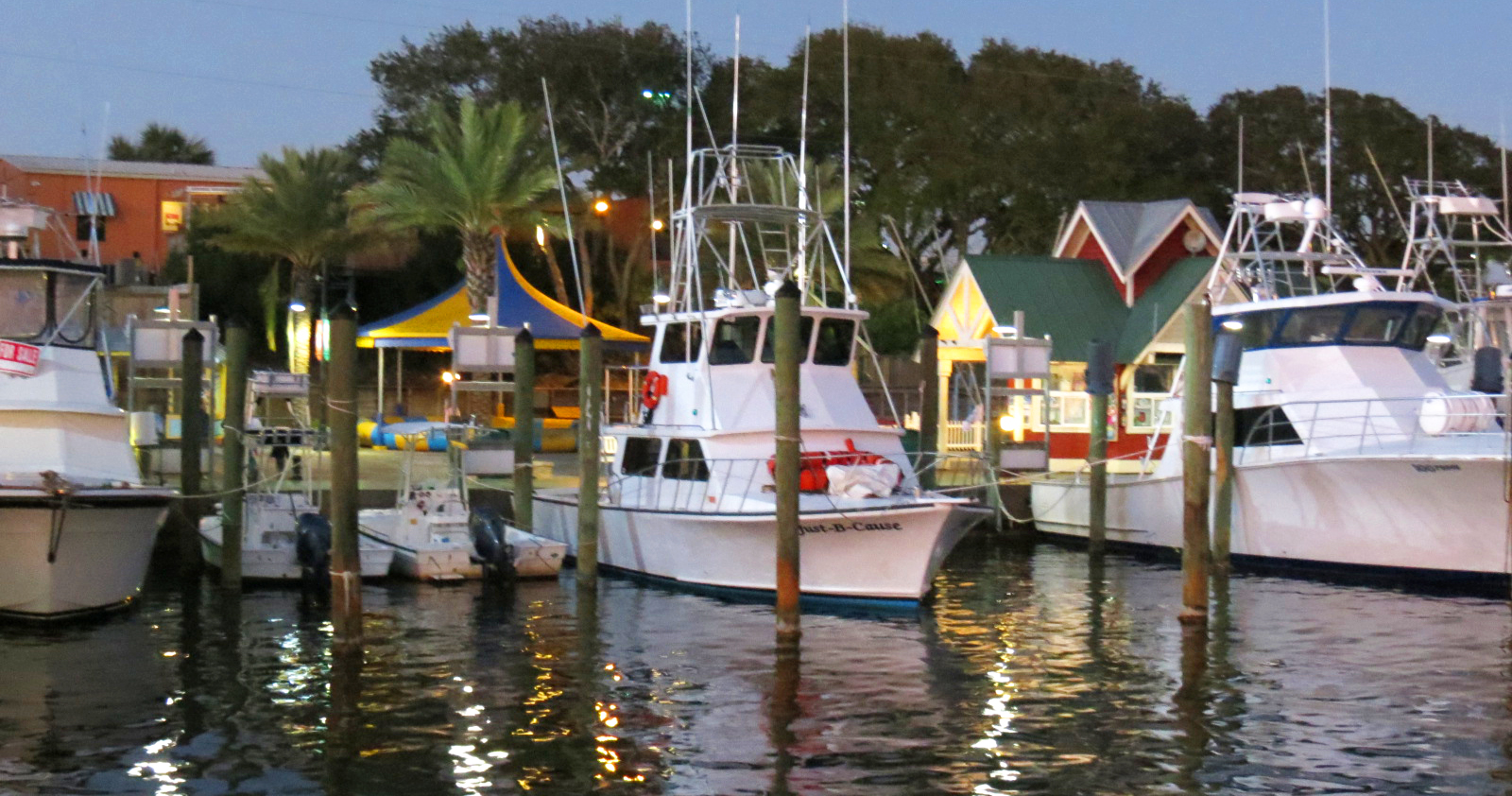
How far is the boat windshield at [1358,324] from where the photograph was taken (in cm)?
2270

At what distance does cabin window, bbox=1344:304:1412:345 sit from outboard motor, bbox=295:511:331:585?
1359 centimetres

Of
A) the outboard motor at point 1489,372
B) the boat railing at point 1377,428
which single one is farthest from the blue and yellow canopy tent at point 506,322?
the outboard motor at point 1489,372

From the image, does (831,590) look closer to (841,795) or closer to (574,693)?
(574,693)

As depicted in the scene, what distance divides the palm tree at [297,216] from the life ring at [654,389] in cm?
2326

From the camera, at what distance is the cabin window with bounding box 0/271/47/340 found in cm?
1889

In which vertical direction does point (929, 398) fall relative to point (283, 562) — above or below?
above

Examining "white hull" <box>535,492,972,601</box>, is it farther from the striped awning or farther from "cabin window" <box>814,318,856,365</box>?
the striped awning

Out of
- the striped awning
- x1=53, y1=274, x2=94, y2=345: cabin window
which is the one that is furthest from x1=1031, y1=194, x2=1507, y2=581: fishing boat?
the striped awning

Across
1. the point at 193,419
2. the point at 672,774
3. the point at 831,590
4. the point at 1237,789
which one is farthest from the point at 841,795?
the point at 193,419

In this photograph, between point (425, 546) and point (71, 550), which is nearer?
point (71, 550)

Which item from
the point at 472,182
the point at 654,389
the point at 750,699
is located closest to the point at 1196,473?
the point at 750,699

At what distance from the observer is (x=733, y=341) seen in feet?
67.7

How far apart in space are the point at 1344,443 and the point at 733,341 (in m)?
8.02

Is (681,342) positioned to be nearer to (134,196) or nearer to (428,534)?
(428,534)
